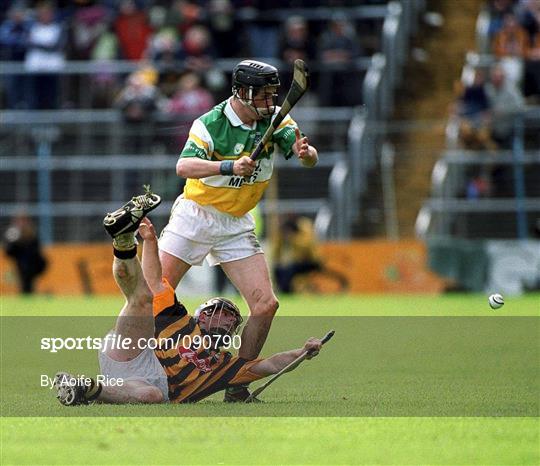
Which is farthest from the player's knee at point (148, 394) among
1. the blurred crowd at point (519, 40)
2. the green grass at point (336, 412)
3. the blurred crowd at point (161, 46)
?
the blurred crowd at point (519, 40)

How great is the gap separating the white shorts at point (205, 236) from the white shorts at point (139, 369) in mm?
1562

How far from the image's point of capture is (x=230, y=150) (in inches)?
460

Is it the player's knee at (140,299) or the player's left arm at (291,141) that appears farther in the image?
the player's left arm at (291,141)

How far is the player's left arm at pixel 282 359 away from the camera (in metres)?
10.4

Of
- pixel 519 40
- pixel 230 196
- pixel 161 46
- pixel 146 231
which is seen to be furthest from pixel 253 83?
pixel 161 46

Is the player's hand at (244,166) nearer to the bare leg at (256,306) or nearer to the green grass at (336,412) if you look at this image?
the bare leg at (256,306)

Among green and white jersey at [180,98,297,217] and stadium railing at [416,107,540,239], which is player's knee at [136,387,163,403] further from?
stadium railing at [416,107,540,239]

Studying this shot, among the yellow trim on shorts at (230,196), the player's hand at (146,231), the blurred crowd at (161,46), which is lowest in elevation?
the blurred crowd at (161,46)

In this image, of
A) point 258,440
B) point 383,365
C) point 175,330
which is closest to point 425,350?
point 383,365

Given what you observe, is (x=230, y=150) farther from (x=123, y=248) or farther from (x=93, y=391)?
(x=93, y=391)

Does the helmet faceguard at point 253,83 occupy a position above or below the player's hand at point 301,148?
above

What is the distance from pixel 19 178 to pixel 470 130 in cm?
811

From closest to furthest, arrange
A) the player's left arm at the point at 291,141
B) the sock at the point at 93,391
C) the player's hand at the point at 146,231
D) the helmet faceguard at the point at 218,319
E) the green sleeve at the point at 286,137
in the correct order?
the sock at the point at 93,391
the player's hand at the point at 146,231
the helmet faceguard at the point at 218,319
the player's left arm at the point at 291,141
the green sleeve at the point at 286,137

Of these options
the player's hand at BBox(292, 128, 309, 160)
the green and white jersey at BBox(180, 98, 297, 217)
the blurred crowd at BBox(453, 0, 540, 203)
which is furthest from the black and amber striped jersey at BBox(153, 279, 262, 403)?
the blurred crowd at BBox(453, 0, 540, 203)
